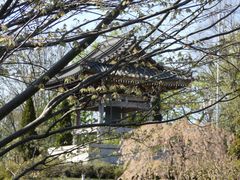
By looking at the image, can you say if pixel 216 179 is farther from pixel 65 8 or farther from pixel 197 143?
pixel 65 8

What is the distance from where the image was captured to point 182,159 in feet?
30.8

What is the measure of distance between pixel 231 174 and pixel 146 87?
22.6 feet

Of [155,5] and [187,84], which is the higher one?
[155,5]

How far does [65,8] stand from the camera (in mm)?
2328

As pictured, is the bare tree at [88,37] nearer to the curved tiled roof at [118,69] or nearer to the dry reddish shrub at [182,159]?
the curved tiled roof at [118,69]

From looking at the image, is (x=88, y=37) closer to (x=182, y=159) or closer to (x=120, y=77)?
(x=120, y=77)

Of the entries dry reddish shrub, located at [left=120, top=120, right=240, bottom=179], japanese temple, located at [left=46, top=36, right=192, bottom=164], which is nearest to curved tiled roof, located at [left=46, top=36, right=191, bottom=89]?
japanese temple, located at [left=46, top=36, right=192, bottom=164]

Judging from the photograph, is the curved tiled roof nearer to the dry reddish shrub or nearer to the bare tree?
the bare tree

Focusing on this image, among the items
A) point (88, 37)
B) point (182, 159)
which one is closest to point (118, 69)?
point (88, 37)

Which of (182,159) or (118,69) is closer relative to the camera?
(118,69)

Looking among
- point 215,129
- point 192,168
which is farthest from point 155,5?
point 215,129

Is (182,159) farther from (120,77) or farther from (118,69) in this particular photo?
(118,69)

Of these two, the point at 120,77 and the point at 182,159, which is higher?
the point at 120,77

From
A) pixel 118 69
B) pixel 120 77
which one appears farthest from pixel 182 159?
pixel 118 69
